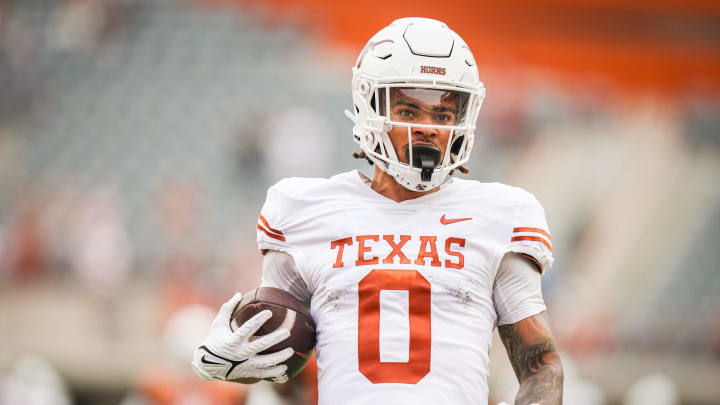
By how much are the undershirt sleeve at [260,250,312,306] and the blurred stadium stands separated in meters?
5.76

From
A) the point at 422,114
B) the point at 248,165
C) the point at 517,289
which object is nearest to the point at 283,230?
the point at 422,114

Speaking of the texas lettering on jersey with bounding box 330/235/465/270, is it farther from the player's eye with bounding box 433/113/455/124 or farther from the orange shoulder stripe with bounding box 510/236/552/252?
the player's eye with bounding box 433/113/455/124

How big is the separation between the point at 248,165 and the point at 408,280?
7.50m

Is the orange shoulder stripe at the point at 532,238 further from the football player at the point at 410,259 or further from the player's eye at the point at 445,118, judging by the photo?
the player's eye at the point at 445,118

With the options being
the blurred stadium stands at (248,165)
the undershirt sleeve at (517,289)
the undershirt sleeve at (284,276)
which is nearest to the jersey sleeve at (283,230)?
the undershirt sleeve at (284,276)

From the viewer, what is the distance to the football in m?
2.45

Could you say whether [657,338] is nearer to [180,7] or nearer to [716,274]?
[716,274]

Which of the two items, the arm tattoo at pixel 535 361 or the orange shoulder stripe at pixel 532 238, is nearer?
the arm tattoo at pixel 535 361

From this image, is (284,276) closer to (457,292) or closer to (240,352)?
(240,352)

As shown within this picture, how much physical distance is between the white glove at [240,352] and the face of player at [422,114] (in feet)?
1.91

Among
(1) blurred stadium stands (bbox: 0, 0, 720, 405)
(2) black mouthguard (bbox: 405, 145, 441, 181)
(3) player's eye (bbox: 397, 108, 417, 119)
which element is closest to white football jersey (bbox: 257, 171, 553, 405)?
(2) black mouthguard (bbox: 405, 145, 441, 181)

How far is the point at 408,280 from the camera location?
7.93 feet

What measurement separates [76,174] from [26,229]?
3.16ft

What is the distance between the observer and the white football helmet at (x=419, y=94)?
2.53m
